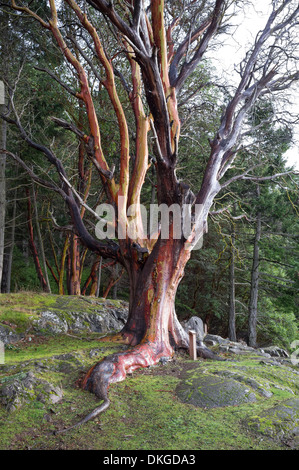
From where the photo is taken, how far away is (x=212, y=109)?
9.32 metres

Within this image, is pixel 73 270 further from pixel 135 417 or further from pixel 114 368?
pixel 135 417

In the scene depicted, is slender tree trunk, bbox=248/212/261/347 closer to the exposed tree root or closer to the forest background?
the forest background

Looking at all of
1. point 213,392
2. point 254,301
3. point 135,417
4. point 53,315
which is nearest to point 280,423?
point 213,392

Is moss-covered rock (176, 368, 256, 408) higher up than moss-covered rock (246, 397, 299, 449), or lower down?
lower down

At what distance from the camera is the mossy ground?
290 centimetres

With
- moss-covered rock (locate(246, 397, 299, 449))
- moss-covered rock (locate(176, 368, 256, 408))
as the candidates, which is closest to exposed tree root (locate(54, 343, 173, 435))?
moss-covered rock (locate(176, 368, 256, 408))

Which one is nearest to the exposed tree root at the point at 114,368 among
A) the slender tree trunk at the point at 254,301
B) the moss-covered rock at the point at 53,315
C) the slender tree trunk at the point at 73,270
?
the moss-covered rock at the point at 53,315

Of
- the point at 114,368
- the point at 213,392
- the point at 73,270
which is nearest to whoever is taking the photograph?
the point at 213,392

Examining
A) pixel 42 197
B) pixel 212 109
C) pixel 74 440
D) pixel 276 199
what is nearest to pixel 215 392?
pixel 74 440

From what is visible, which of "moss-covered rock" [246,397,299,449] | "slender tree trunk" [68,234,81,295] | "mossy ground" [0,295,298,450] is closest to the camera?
"mossy ground" [0,295,298,450]

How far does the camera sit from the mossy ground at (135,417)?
2902mm

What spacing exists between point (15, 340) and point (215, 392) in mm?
3988

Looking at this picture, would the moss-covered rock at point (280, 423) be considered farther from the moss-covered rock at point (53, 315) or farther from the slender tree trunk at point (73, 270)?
the slender tree trunk at point (73, 270)

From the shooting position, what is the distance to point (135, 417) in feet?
11.3
